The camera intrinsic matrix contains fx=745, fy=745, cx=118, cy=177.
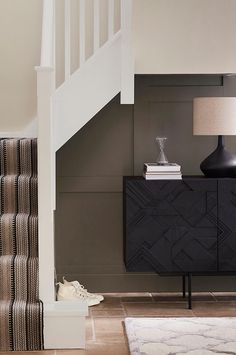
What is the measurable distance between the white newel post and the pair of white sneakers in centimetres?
82

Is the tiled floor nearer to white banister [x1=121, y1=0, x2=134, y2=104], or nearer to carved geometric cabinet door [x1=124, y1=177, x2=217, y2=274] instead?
carved geometric cabinet door [x1=124, y1=177, x2=217, y2=274]

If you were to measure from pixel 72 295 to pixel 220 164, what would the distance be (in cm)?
136

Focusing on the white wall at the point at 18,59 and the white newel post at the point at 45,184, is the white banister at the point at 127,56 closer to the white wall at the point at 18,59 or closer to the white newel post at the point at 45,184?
the white newel post at the point at 45,184

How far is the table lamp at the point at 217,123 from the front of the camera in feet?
16.3

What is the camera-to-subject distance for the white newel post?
168 inches

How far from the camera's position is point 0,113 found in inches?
223

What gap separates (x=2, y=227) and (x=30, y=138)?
95cm

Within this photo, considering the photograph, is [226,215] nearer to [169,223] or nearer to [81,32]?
[169,223]

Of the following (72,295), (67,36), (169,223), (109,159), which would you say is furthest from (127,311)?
(67,36)

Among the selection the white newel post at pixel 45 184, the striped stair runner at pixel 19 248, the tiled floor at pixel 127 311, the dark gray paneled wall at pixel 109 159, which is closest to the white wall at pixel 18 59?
the dark gray paneled wall at pixel 109 159

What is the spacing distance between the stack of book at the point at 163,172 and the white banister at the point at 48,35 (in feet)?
3.18

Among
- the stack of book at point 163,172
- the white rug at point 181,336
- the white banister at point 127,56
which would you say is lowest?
the white rug at point 181,336

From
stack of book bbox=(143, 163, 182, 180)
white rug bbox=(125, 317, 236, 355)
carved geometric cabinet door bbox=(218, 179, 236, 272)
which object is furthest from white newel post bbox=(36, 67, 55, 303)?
carved geometric cabinet door bbox=(218, 179, 236, 272)

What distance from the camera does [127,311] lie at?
5.01 m
